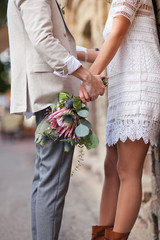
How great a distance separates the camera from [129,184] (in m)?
1.83

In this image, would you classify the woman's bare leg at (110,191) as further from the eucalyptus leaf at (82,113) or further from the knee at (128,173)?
the eucalyptus leaf at (82,113)

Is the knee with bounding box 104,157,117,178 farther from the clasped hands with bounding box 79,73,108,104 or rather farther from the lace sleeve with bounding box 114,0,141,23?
the lace sleeve with bounding box 114,0,141,23

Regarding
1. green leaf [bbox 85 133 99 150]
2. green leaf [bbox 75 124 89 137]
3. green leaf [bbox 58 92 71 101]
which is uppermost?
green leaf [bbox 58 92 71 101]

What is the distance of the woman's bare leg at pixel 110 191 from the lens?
207 cm

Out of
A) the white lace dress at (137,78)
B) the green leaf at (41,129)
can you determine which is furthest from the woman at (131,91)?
the green leaf at (41,129)

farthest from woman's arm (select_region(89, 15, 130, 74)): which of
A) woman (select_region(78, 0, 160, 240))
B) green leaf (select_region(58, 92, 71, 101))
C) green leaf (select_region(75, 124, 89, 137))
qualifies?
green leaf (select_region(75, 124, 89, 137))

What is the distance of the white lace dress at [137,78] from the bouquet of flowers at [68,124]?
0.77 ft

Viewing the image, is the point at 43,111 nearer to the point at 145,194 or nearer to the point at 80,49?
the point at 80,49

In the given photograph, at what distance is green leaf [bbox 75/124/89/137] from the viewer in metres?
1.65

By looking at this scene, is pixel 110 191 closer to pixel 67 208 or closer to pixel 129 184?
pixel 129 184

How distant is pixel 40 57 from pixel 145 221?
6.56ft

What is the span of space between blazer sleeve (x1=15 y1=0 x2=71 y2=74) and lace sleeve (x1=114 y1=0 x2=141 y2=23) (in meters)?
0.41

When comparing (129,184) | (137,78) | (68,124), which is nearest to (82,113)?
(68,124)

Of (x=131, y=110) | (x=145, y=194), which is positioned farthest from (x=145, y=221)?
(x=131, y=110)
